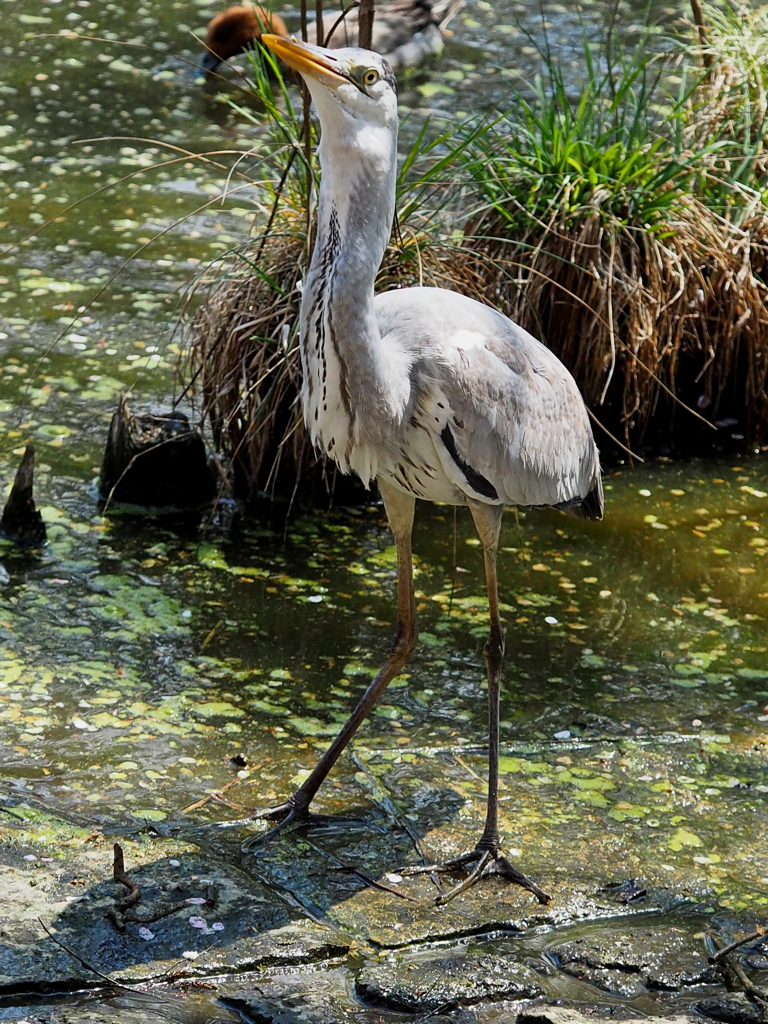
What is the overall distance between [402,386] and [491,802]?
1269 millimetres

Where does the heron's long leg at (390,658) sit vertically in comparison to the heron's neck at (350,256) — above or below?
below

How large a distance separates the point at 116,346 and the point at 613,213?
275cm

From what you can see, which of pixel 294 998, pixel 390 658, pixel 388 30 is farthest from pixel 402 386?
pixel 388 30

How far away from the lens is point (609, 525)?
6398 mm

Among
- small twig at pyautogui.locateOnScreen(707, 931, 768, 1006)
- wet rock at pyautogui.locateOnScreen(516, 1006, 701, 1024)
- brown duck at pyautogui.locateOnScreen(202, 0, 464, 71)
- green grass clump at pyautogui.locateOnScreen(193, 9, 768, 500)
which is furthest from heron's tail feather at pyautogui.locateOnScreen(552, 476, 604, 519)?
brown duck at pyautogui.locateOnScreen(202, 0, 464, 71)

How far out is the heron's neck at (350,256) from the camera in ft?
11.4

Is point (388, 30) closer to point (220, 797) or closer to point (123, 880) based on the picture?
point (220, 797)

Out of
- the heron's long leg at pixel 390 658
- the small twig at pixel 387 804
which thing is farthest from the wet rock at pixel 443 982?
the heron's long leg at pixel 390 658

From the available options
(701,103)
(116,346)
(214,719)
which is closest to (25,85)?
(116,346)

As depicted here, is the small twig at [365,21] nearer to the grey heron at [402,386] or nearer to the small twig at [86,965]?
the grey heron at [402,386]

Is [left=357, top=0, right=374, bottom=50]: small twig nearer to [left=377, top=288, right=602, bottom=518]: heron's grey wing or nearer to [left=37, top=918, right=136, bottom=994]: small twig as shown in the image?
[left=377, top=288, right=602, bottom=518]: heron's grey wing

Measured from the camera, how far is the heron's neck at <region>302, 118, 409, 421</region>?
136 inches

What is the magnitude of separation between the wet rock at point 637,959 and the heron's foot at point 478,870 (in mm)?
239

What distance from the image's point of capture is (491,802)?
4008mm
